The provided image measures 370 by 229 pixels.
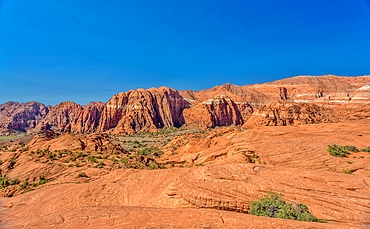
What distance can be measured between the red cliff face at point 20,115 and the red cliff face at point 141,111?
76081mm

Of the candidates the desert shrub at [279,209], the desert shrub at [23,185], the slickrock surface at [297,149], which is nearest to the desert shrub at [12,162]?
the desert shrub at [23,185]

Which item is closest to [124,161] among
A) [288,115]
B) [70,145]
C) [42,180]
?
[42,180]

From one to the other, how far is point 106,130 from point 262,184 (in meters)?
101

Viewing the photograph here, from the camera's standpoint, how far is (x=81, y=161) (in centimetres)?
2725

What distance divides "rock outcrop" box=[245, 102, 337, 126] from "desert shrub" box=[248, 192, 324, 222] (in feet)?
185

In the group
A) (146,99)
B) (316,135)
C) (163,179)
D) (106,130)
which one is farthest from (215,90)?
(163,179)

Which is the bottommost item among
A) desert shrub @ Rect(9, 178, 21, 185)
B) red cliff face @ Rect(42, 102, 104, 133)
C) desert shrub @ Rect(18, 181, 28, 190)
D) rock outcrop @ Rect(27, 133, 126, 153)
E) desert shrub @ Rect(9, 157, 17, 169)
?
desert shrub @ Rect(18, 181, 28, 190)

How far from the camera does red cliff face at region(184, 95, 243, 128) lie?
102m

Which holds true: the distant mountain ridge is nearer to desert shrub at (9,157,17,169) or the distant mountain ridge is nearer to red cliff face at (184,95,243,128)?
red cliff face at (184,95,243,128)

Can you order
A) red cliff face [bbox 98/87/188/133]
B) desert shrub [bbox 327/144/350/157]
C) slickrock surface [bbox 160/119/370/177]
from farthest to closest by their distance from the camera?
red cliff face [bbox 98/87/188/133]
desert shrub [bbox 327/144/350/157]
slickrock surface [bbox 160/119/370/177]

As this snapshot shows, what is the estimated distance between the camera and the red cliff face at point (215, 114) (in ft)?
336

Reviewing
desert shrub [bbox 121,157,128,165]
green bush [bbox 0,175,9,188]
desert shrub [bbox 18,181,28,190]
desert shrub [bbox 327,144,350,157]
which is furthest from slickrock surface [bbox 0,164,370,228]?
desert shrub [bbox 327,144,350,157]

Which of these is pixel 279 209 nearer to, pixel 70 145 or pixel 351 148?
pixel 351 148

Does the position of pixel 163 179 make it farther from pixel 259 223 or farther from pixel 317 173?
pixel 317 173
